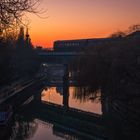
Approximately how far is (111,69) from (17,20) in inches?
1241

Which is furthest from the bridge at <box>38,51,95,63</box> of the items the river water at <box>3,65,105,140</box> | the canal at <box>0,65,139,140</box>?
the river water at <box>3,65,105,140</box>

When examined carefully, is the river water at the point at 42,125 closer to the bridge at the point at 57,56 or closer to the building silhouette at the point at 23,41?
the bridge at the point at 57,56

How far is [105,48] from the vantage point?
48.2 meters

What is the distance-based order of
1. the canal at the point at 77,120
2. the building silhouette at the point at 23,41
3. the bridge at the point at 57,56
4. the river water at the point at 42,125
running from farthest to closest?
the building silhouette at the point at 23,41, the bridge at the point at 57,56, the river water at the point at 42,125, the canal at the point at 77,120

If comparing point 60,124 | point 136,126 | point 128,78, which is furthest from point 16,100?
point 136,126

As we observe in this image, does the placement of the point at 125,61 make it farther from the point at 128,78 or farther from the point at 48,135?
the point at 48,135

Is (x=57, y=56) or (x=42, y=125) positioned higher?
(x=57, y=56)

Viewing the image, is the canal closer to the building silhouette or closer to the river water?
the river water

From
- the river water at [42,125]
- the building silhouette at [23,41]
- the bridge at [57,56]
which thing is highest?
the building silhouette at [23,41]

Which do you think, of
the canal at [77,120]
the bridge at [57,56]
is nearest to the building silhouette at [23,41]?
the bridge at [57,56]

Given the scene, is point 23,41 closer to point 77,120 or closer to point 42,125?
point 77,120

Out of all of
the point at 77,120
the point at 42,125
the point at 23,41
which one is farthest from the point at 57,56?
the point at 42,125

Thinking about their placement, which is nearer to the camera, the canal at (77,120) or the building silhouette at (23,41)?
the canal at (77,120)

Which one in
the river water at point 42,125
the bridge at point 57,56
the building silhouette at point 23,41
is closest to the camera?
the river water at point 42,125
